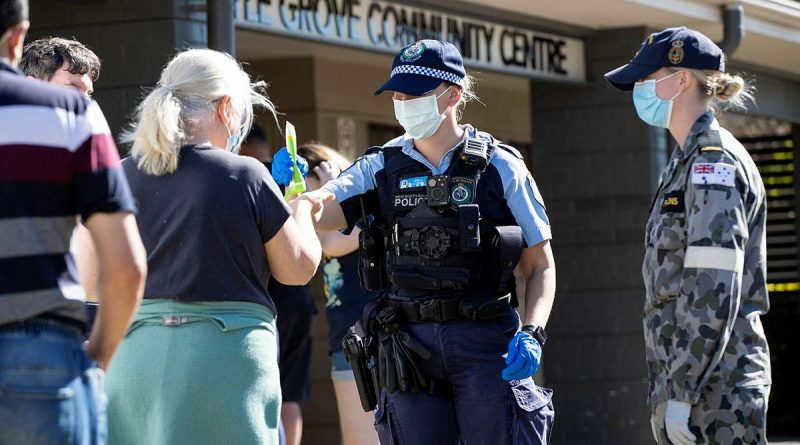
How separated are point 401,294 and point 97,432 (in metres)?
2.07

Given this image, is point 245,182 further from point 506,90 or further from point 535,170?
point 506,90

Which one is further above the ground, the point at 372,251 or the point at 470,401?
the point at 372,251

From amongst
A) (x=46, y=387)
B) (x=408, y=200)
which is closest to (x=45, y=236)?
(x=46, y=387)

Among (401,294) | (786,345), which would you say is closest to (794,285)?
(786,345)

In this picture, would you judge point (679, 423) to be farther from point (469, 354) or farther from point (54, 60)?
point (54, 60)

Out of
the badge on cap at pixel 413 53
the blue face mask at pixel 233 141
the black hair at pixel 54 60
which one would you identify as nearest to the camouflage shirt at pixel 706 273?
the badge on cap at pixel 413 53

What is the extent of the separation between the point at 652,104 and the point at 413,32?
14.8 feet

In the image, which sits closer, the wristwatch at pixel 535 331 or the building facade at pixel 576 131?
the wristwatch at pixel 535 331

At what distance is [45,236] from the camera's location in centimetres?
284

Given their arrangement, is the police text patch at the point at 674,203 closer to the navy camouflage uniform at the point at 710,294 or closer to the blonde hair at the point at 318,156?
the navy camouflage uniform at the point at 710,294

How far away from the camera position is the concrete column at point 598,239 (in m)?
10.6

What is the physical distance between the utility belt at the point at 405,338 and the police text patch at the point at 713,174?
0.85 meters

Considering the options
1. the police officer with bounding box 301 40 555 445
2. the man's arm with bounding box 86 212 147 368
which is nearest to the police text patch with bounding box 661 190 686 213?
the police officer with bounding box 301 40 555 445

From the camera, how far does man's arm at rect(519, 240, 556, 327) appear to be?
4.74 m
